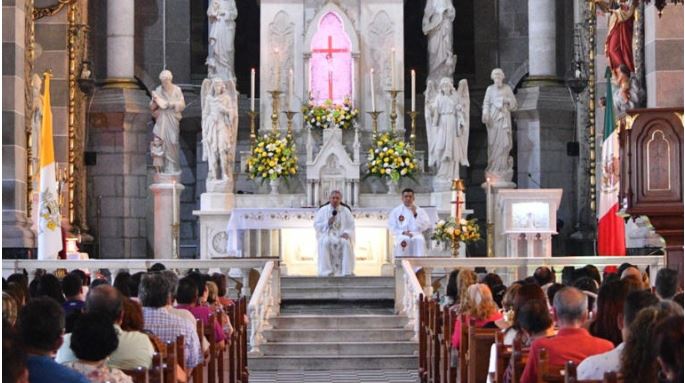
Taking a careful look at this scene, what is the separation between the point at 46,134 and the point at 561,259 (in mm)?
7149

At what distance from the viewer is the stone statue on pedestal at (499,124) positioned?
25016 millimetres

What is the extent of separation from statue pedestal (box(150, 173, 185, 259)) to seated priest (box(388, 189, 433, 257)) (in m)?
4.63

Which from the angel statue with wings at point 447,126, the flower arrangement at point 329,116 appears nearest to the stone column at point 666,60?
the angel statue with wings at point 447,126

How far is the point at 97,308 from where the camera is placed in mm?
8547

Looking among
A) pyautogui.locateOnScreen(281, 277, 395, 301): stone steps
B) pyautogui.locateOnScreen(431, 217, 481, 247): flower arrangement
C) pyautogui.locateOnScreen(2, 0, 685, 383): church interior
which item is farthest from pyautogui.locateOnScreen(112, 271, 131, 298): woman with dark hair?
pyautogui.locateOnScreen(431, 217, 481, 247): flower arrangement

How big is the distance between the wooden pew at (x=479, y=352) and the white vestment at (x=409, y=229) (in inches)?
404

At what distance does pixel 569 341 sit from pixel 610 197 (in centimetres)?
1396

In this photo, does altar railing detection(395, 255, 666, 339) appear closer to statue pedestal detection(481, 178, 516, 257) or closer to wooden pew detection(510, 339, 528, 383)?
statue pedestal detection(481, 178, 516, 257)

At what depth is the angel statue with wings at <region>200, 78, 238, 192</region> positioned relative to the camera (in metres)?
24.1

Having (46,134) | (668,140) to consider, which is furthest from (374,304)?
(668,140)

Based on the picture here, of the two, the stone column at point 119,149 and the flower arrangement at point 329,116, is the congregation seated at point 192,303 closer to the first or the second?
the flower arrangement at point 329,116

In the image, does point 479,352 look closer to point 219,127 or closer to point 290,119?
point 219,127

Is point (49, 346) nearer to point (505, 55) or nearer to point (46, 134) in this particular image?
point (46, 134)

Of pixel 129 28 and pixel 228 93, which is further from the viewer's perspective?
pixel 129 28
